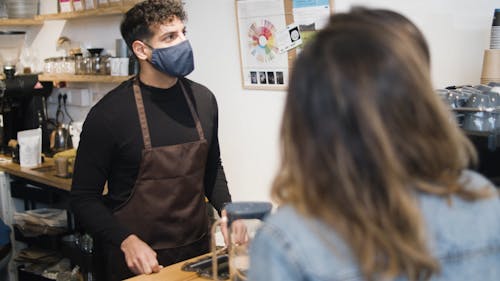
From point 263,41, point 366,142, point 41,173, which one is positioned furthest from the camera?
point 41,173

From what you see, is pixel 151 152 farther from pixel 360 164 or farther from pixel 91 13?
pixel 91 13

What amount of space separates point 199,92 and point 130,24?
384mm

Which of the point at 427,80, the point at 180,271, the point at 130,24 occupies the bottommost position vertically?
the point at 180,271

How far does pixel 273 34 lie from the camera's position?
2.79 m

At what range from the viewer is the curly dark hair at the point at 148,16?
2301mm

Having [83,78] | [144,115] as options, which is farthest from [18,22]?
[144,115]

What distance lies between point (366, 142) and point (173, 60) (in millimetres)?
1542

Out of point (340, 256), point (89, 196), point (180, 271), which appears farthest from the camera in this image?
point (89, 196)

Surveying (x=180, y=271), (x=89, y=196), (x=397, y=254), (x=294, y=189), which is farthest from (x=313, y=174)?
(x=89, y=196)

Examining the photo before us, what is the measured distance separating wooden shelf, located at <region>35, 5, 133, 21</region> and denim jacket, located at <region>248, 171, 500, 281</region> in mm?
2733

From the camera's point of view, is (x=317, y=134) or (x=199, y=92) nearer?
(x=317, y=134)

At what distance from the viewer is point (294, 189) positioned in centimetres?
89

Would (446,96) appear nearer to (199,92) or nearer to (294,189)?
(199,92)

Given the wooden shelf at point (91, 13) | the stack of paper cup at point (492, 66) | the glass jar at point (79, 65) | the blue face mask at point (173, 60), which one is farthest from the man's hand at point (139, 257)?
the glass jar at point (79, 65)
